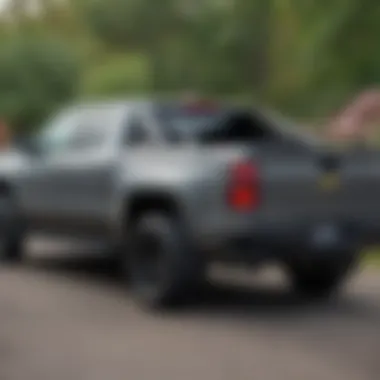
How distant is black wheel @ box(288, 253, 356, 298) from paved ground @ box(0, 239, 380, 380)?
0.62ft

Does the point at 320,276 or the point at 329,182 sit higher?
the point at 329,182

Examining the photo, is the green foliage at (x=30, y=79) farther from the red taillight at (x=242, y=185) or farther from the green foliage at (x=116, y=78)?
the red taillight at (x=242, y=185)

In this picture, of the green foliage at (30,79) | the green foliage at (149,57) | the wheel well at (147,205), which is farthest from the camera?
the green foliage at (149,57)

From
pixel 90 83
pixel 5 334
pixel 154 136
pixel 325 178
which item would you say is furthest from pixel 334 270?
pixel 90 83

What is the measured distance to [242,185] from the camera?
9.92 m

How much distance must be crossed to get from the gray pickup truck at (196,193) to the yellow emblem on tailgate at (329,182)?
0.01 metres

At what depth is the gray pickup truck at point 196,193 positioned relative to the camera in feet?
32.8

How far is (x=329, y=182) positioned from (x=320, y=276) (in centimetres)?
145

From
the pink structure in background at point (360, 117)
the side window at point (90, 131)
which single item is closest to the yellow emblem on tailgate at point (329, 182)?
the side window at point (90, 131)

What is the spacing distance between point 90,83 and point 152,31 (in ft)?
26.5

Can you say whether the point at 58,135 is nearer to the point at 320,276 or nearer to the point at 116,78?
the point at 320,276

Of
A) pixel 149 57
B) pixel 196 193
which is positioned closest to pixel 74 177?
pixel 196 193

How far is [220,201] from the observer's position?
995cm

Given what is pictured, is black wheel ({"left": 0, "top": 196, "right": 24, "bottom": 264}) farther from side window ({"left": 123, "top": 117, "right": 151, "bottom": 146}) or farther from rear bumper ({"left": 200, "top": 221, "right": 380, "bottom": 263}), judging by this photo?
rear bumper ({"left": 200, "top": 221, "right": 380, "bottom": 263})
